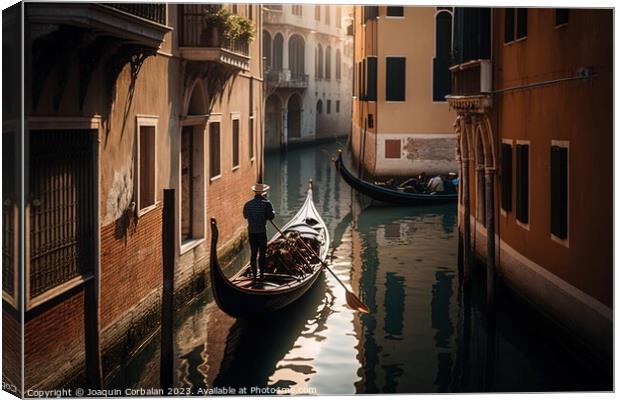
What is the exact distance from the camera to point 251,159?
275 inches

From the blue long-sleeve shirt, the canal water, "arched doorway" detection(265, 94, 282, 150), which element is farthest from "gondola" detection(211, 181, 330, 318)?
"arched doorway" detection(265, 94, 282, 150)

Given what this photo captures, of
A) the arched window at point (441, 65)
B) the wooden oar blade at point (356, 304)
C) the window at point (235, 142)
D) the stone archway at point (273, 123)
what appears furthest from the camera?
the stone archway at point (273, 123)

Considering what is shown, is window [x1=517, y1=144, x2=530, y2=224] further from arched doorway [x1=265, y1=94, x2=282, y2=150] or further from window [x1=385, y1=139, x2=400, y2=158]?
Answer: arched doorway [x1=265, y1=94, x2=282, y2=150]

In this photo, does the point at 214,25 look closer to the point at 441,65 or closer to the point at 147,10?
the point at 147,10

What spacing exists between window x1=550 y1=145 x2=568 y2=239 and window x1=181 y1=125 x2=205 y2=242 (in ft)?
6.14

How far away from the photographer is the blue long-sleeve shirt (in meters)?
5.95

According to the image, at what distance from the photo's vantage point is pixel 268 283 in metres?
6.62

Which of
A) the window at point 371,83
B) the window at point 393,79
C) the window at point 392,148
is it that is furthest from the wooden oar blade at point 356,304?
the window at point 371,83

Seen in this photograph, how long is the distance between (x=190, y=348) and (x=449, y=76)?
2.32m

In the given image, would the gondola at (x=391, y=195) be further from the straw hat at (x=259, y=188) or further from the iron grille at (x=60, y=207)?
Result: the iron grille at (x=60, y=207)

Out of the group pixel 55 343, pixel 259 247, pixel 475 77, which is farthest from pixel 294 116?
pixel 55 343

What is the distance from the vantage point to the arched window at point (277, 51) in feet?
21.0

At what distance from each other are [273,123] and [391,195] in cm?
143

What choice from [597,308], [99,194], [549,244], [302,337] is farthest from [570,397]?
[99,194]
